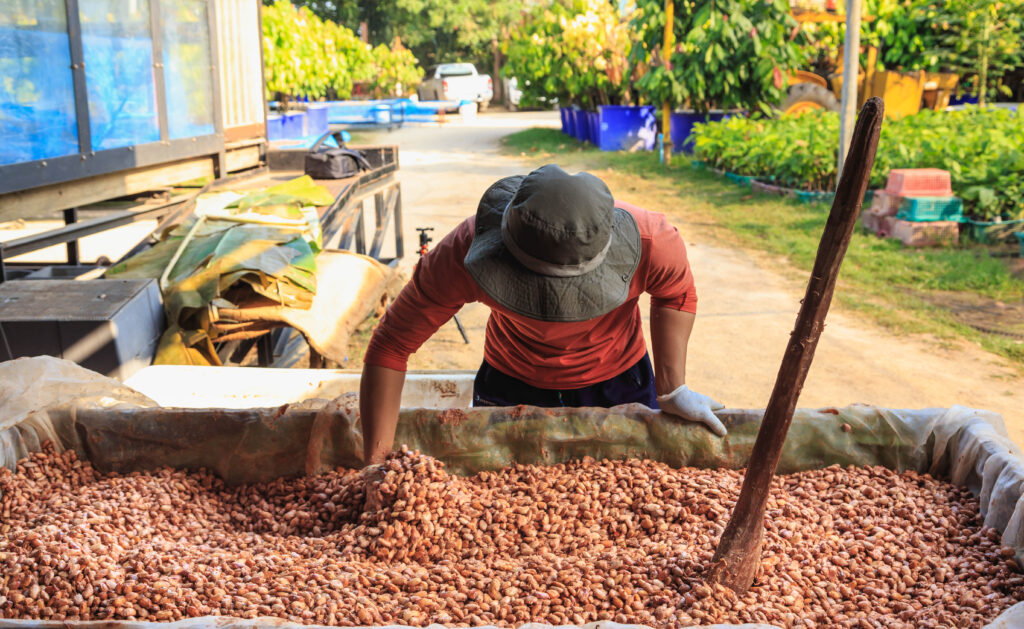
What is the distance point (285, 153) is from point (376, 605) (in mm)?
6224

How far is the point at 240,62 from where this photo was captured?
23.3ft

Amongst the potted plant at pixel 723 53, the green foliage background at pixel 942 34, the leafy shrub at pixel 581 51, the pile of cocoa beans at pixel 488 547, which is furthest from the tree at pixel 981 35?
the pile of cocoa beans at pixel 488 547

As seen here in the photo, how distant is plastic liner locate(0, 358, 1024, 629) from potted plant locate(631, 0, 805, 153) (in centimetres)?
1028

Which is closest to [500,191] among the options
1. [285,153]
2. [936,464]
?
[936,464]

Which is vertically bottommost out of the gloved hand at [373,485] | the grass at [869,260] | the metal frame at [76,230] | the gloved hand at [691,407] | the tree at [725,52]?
the grass at [869,260]

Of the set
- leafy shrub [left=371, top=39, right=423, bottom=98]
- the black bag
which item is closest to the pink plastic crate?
the black bag

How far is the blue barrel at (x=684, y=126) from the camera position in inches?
538

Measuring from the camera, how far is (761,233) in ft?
27.2

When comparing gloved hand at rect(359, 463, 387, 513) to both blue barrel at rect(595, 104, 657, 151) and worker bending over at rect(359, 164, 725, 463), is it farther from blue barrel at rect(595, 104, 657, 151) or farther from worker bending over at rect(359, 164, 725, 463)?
blue barrel at rect(595, 104, 657, 151)

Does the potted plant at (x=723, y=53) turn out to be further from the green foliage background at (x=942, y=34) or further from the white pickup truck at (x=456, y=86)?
the white pickup truck at (x=456, y=86)

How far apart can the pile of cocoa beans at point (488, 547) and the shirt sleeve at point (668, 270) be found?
0.45 metres

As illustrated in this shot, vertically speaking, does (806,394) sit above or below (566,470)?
below

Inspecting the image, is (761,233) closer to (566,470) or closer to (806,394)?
(806,394)

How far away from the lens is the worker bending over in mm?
1798
